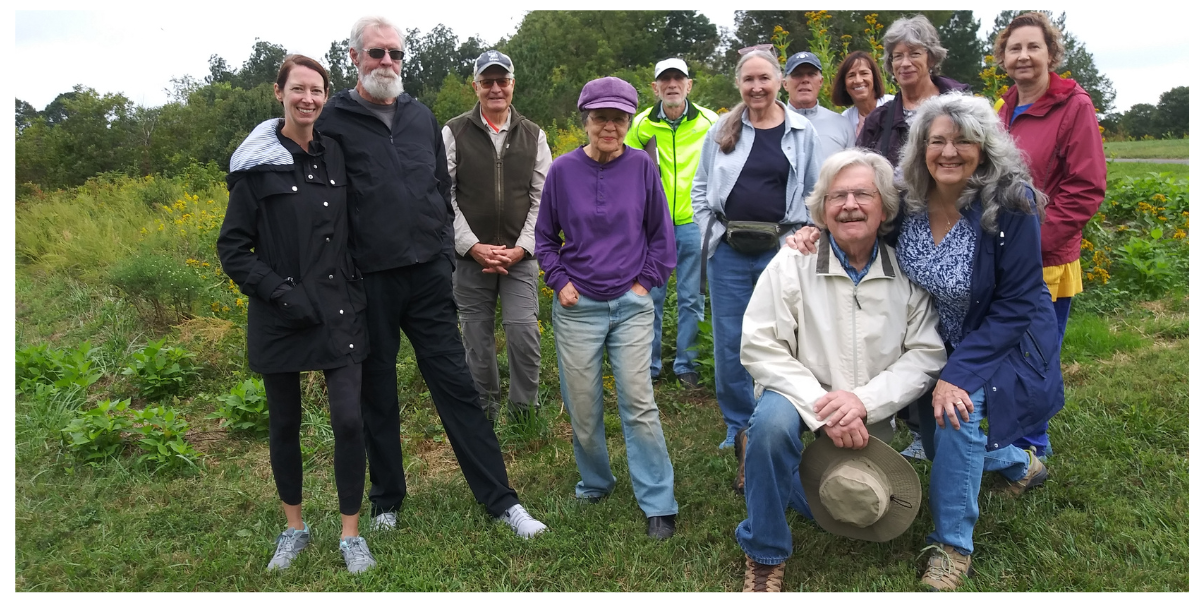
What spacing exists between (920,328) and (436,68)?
21.8 meters

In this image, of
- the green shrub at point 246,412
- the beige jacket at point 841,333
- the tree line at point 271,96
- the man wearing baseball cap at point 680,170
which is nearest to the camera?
the beige jacket at point 841,333

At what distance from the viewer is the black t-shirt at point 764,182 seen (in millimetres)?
3918

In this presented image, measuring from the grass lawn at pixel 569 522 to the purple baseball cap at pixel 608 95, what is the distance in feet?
5.83

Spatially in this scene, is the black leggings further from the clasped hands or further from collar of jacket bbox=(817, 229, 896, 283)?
collar of jacket bbox=(817, 229, 896, 283)

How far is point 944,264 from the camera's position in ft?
9.73

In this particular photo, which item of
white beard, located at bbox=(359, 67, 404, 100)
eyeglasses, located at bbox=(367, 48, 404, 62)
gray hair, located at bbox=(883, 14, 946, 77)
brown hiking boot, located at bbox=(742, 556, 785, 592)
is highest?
gray hair, located at bbox=(883, 14, 946, 77)

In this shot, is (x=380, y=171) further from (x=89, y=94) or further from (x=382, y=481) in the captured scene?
(x=89, y=94)

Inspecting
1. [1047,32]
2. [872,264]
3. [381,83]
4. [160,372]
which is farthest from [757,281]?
[160,372]

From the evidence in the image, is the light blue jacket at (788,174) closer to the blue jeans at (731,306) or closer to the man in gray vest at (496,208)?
the blue jeans at (731,306)

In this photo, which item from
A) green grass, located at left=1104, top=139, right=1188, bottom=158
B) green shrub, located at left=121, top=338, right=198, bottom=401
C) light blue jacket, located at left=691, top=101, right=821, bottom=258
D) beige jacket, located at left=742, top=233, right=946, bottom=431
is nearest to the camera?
beige jacket, located at left=742, top=233, right=946, bottom=431

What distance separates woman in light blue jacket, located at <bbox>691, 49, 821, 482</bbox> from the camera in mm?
3910

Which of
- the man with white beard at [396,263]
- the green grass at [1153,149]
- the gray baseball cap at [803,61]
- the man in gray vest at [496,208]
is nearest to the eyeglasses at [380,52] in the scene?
the man with white beard at [396,263]

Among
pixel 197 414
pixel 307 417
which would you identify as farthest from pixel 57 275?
pixel 307 417

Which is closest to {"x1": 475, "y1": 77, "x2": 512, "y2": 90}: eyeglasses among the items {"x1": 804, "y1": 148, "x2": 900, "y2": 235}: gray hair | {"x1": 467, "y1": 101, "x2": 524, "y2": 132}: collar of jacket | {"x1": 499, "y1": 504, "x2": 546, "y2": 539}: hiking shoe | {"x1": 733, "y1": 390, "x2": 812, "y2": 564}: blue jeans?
{"x1": 467, "y1": 101, "x2": 524, "y2": 132}: collar of jacket
